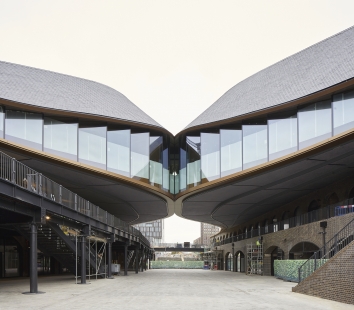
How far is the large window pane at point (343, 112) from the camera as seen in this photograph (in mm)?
28516

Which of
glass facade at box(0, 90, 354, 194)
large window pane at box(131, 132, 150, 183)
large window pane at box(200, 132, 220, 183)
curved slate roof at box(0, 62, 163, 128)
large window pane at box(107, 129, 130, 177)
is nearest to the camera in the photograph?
glass facade at box(0, 90, 354, 194)

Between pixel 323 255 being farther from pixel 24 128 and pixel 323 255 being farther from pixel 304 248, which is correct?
pixel 24 128

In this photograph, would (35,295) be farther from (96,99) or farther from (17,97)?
(96,99)

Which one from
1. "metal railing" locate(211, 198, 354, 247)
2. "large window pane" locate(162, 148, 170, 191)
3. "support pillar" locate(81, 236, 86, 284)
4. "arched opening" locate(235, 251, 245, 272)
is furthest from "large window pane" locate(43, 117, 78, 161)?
"arched opening" locate(235, 251, 245, 272)

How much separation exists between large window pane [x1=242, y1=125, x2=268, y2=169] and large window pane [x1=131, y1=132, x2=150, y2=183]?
7.72 metres

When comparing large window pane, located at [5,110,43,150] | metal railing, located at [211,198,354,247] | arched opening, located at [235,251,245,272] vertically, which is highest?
large window pane, located at [5,110,43,150]

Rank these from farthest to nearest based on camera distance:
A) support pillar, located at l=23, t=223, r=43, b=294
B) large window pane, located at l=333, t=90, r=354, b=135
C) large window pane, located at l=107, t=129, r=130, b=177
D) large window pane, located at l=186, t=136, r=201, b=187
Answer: large window pane, located at l=186, t=136, r=201, b=187, large window pane, located at l=107, t=129, r=130, b=177, large window pane, located at l=333, t=90, r=354, b=135, support pillar, located at l=23, t=223, r=43, b=294

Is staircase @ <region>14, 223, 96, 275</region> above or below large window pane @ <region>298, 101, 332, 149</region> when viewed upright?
below

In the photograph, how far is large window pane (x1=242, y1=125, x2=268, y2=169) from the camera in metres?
34.3

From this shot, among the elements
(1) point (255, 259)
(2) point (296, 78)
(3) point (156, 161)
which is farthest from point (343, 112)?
(1) point (255, 259)

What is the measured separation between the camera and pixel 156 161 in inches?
1630

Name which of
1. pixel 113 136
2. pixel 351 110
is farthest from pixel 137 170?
pixel 351 110

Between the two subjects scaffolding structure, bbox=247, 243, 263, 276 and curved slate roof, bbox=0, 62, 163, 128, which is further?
scaffolding structure, bbox=247, 243, 263, 276

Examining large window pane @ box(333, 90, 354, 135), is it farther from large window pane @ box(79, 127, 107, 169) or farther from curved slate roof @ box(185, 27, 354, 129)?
large window pane @ box(79, 127, 107, 169)
